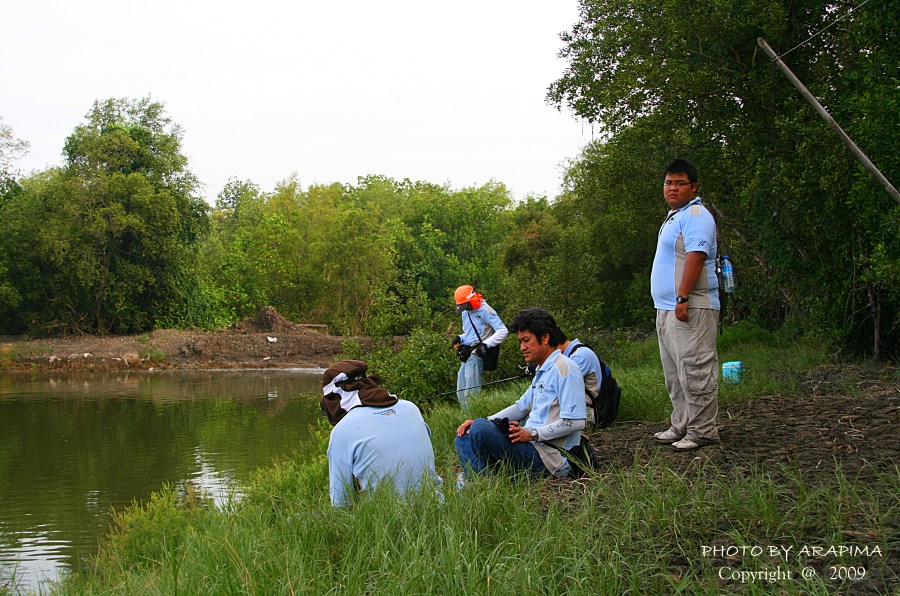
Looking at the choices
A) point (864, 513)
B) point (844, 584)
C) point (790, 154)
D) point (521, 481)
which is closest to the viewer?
point (844, 584)

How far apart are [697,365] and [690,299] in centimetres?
45

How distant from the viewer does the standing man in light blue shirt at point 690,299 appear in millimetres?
5996

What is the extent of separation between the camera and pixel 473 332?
10992 mm

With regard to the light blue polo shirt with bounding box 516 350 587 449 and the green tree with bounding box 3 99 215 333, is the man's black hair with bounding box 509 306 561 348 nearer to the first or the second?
the light blue polo shirt with bounding box 516 350 587 449

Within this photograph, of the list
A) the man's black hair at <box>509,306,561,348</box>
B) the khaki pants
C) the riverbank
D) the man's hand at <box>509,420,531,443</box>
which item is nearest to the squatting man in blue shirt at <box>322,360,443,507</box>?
the man's hand at <box>509,420,531,443</box>

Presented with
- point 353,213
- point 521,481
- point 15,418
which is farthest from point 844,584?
point 353,213

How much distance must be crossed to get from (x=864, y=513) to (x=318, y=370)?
3080 cm

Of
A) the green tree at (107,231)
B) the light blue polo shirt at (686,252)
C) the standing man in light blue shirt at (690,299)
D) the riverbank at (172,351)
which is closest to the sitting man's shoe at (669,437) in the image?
the standing man in light blue shirt at (690,299)

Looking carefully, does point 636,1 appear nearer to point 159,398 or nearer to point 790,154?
point 790,154

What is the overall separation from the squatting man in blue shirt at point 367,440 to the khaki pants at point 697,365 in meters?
1.97

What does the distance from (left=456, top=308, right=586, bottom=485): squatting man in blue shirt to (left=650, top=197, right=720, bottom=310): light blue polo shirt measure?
1064mm

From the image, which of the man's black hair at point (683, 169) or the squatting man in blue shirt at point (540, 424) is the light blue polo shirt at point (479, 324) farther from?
the squatting man in blue shirt at point (540, 424)

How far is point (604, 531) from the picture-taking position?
Result: 13.4ft

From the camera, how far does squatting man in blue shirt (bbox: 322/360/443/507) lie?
4.96 metres
